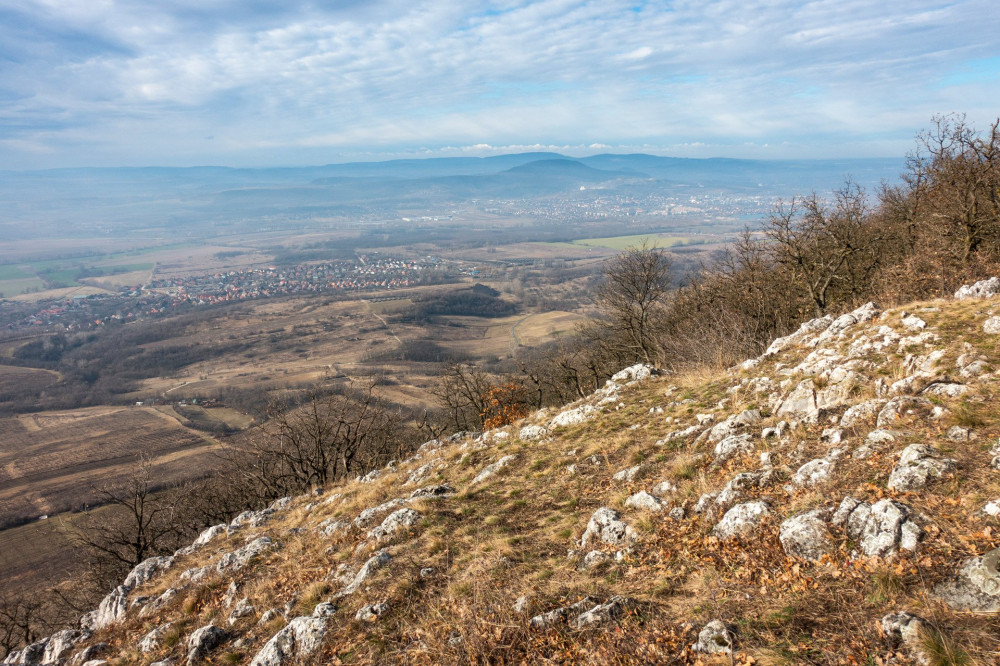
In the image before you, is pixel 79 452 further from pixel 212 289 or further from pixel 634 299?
pixel 212 289

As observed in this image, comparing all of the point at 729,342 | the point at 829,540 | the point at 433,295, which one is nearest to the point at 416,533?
the point at 829,540

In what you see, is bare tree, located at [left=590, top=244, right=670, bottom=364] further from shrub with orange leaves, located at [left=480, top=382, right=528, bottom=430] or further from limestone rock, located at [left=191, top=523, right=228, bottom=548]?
limestone rock, located at [left=191, top=523, right=228, bottom=548]

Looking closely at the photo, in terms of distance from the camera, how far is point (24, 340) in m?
117

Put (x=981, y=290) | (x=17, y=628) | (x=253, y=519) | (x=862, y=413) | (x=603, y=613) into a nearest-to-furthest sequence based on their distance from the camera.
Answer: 1. (x=603, y=613)
2. (x=862, y=413)
3. (x=981, y=290)
4. (x=253, y=519)
5. (x=17, y=628)

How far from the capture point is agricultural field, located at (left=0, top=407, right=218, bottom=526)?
160 ft

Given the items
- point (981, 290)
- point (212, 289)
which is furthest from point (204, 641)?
point (212, 289)

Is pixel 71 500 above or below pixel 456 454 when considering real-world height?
below

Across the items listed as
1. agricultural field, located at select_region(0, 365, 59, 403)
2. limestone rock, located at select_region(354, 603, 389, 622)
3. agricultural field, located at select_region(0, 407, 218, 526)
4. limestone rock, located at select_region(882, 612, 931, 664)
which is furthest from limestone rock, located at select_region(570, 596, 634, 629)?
agricultural field, located at select_region(0, 365, 59, 403)

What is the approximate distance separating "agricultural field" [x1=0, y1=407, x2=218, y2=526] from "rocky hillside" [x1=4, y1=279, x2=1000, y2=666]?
49.0 metres

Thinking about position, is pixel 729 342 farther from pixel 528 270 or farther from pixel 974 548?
pixel 528 270

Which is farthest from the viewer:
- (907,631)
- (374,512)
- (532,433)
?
(532,433)

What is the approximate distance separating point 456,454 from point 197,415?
240 feet

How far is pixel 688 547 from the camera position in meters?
6.46

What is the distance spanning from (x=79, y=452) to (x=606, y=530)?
254 ft
